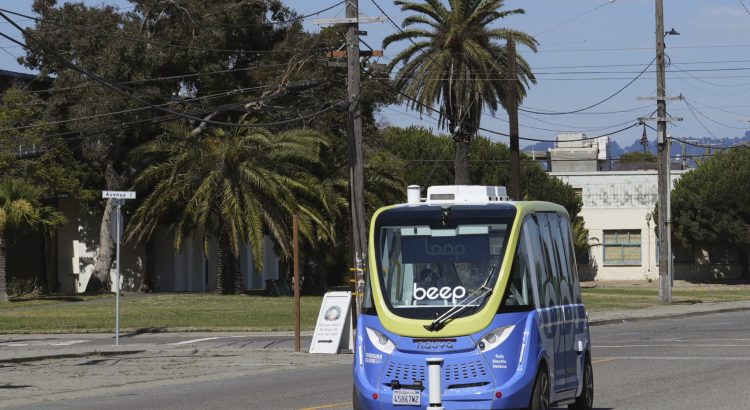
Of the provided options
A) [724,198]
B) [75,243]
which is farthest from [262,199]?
[724,198]

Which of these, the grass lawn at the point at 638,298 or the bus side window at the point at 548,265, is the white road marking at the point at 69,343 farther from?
the grass lawn at the point at 638,298

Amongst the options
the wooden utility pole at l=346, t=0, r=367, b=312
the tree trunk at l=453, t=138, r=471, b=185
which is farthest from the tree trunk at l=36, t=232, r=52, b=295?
the wooden utility pole at l=346, t=0, r=367, b=312

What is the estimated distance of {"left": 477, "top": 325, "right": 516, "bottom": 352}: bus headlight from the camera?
1200cm

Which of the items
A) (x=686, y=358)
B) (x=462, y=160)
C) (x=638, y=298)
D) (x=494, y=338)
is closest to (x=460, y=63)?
(x=462, y=160)

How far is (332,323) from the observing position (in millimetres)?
25328

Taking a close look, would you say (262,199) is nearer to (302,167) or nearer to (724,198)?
(302,167)

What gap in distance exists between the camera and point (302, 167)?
156 feet

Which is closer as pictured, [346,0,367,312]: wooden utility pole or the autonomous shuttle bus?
the autonomous shuttle bus

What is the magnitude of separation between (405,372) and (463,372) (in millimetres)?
561

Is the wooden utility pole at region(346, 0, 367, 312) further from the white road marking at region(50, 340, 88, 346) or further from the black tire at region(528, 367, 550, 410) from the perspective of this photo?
the black tire at region(528, 367, 550, 410)

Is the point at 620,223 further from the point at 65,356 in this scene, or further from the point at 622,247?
the point at 65,356

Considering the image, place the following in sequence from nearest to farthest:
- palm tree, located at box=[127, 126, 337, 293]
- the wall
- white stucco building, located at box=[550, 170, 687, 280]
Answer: palm tree, located at box=[127, 126, 337, 293] → the wall → white stucco building, located at box=[550, 170, 687, 280]

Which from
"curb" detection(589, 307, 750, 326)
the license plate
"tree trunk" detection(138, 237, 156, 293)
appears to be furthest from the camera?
"tree trunk" detection(138, 237, 156, 293)

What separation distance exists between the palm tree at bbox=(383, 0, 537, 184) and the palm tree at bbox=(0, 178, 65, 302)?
1393cm
